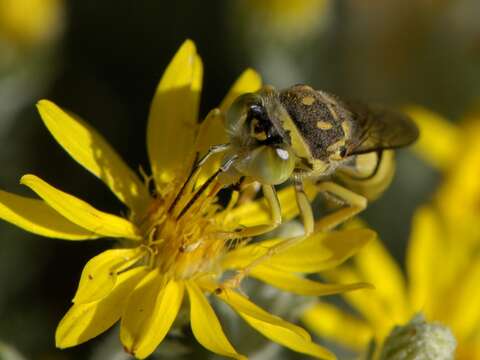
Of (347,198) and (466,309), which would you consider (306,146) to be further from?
(466,309)

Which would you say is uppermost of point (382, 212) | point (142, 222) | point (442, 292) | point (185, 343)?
point (142, 222)

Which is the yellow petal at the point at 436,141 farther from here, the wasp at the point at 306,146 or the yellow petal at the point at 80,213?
the yellow petal at the point at 80,213

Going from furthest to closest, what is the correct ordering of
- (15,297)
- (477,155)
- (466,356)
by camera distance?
1. (477,155)
2. (15,297)
3. (466,356)

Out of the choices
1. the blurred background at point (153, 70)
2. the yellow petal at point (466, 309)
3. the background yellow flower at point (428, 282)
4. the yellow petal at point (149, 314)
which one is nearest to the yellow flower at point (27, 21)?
the blurred background at point (153, 70)

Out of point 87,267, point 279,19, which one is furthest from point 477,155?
point 87,267

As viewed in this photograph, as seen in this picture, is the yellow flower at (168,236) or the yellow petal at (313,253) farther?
the yellow petal at (313,253)

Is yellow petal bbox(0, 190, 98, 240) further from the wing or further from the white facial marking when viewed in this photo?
the wing

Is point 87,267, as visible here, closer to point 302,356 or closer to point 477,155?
point 302,356
